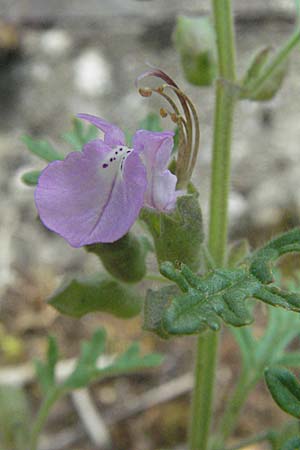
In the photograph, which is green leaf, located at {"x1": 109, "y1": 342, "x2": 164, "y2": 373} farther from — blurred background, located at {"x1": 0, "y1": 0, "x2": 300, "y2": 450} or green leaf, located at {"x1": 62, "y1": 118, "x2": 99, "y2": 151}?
blurred background, located at {"x1": 0, "y1": 0, "x2": 300, "y2": 450}

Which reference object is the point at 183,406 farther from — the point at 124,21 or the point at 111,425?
the point at 124,21

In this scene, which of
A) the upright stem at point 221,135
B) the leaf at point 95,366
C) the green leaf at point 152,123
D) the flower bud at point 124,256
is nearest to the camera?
the flower bud at point 124,256

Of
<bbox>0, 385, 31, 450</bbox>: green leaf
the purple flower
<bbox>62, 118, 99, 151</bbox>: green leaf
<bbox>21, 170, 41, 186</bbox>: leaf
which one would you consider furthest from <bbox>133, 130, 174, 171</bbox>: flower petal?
<bbox>0, 385, 31, 450</bbox>: green leaf

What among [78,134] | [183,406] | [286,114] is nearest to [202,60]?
[78,134]

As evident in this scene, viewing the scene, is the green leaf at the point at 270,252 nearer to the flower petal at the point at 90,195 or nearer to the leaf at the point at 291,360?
the flower petal at the point at 90,195

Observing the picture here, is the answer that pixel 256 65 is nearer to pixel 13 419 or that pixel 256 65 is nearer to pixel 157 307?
pixel 157 307

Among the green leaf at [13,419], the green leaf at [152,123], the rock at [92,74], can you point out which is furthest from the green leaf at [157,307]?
the rock at [92,74]
